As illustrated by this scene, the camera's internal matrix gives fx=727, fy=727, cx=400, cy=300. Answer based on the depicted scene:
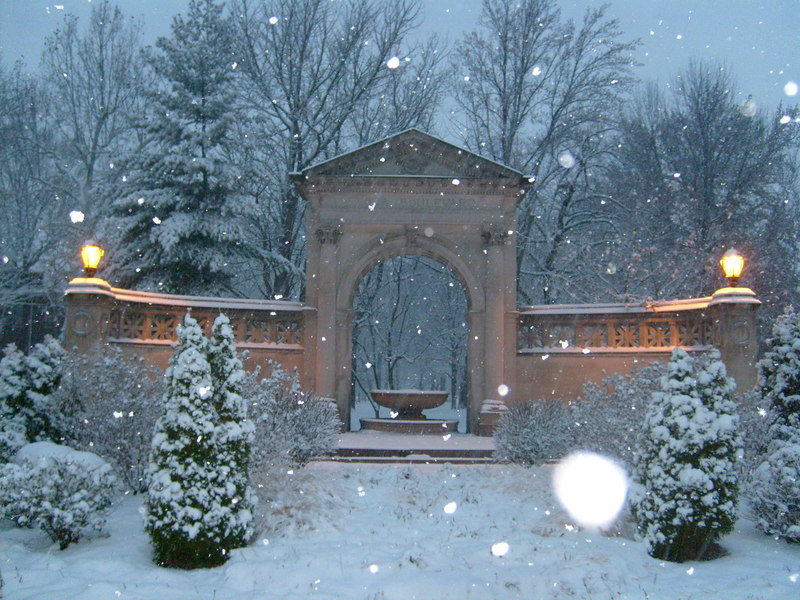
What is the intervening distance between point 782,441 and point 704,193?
49.3 feet

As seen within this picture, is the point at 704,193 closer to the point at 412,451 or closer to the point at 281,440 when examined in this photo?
the point at 412,451

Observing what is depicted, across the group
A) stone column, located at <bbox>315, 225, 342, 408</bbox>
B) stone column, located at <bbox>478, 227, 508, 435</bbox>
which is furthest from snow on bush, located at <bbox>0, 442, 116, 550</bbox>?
stone column, located at <bbox>478, 227, 508, 435</bbox>

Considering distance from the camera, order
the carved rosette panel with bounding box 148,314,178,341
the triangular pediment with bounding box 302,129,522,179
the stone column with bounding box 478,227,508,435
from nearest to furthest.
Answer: the carved rosette panel with bounding box 148,314,178,341 → the stone column with bounding box 478,227,508,435 → the triangular pediment with bounding box 302,129,522,179

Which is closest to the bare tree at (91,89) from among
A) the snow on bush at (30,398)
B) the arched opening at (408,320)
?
the arched opening at (408,320)

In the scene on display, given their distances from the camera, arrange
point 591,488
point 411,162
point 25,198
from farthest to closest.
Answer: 1. point 25,198
2. point 411,162
3. point 591,488

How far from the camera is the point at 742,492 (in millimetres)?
8375

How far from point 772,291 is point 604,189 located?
710cm

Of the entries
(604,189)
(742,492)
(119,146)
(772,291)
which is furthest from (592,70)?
(742,492)

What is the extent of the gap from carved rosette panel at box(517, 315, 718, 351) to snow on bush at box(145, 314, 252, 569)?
8.46 meters

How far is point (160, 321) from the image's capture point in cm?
1442

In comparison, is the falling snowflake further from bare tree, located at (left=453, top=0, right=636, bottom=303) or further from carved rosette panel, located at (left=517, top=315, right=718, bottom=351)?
carved rosette panel, located at (left=517, top=315, right=718, bottom=351)

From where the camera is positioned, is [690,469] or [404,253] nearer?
[690,469]

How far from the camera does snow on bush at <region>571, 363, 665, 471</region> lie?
9125 mm

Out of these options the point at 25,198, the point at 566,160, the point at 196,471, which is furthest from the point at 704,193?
the point at 25,198
